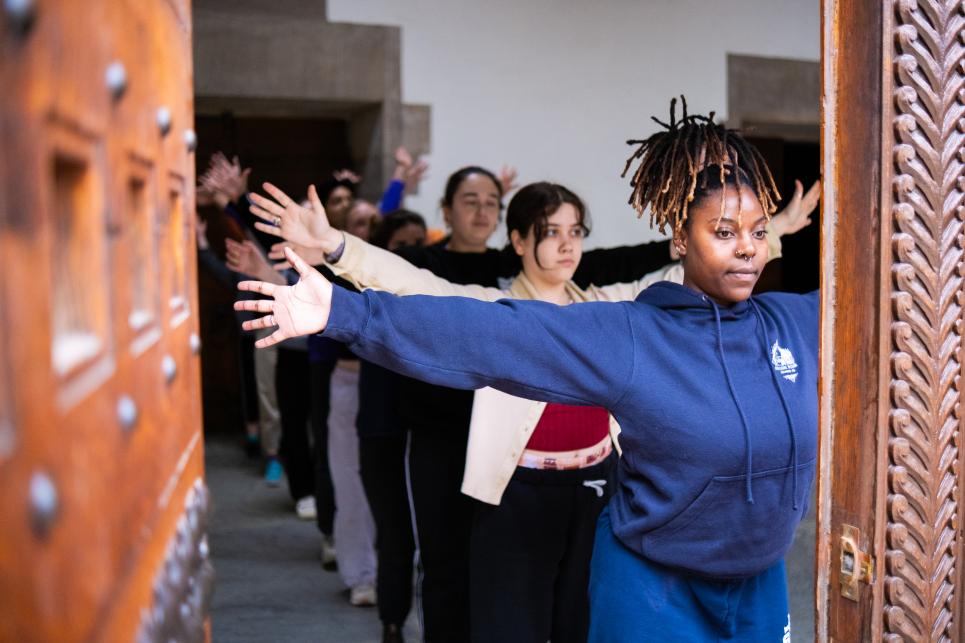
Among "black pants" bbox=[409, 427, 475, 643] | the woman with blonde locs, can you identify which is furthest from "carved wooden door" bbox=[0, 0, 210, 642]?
"black pants" bbox=[409, 427, 475, 643]

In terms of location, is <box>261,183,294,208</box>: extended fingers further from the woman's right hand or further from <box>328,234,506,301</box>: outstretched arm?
<box>328,234,506,301</box>: outstretched arm

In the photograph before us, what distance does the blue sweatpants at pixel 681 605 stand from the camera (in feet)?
5.53

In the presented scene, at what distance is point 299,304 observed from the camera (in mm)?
1398

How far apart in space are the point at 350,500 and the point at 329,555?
0.63 m

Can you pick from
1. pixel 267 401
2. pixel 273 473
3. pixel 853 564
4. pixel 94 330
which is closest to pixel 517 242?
pixel 853 564

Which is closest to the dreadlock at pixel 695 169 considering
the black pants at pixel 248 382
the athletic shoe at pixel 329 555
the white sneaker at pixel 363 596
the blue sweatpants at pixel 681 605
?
the blue sweatpants at pixel 681 605

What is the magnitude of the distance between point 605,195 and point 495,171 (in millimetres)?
574

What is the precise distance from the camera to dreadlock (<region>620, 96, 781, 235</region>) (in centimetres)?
175

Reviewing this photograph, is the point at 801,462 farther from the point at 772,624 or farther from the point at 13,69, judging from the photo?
the point at 13,69

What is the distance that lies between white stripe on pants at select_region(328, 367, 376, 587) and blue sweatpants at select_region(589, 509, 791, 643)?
6.90ft

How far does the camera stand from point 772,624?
5.73 feet

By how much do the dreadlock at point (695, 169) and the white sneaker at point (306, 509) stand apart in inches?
140

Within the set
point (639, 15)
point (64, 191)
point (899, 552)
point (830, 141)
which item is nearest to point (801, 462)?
point (899, 552)

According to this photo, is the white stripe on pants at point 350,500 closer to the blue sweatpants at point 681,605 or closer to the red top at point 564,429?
the red top at point 564,429
